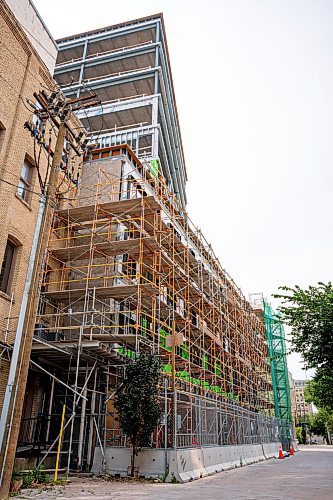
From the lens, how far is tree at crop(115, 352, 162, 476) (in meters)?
12.8

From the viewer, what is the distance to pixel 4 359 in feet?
44.7

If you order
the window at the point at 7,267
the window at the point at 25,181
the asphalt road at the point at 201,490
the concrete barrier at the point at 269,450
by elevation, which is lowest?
the asphalt road at the point at 201,490

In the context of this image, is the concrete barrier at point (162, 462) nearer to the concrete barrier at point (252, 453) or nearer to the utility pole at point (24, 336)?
the utility pole at point (24, 336)

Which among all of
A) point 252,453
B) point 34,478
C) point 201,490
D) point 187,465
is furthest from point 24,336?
point 252,453

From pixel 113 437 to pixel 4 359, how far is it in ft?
15.5

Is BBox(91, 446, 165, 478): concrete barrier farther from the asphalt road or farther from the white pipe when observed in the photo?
the white pipe

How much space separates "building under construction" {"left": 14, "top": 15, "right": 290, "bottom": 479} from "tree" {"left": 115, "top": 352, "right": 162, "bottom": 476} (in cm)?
59

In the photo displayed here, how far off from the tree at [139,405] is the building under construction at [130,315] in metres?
0.59

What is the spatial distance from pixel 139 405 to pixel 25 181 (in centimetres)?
947

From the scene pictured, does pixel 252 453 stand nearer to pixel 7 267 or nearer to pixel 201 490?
pixel 201 490

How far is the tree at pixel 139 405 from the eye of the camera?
42.1 ft

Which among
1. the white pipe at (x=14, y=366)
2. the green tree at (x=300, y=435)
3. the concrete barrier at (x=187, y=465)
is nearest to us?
the white pipe at (x=14, y=366)

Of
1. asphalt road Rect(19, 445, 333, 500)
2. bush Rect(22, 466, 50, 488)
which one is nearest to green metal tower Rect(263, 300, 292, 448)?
asphalt road Rect(19, 445, 333, 500)

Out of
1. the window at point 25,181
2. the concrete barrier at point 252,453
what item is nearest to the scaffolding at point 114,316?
the concrete barrier at point 252,453
